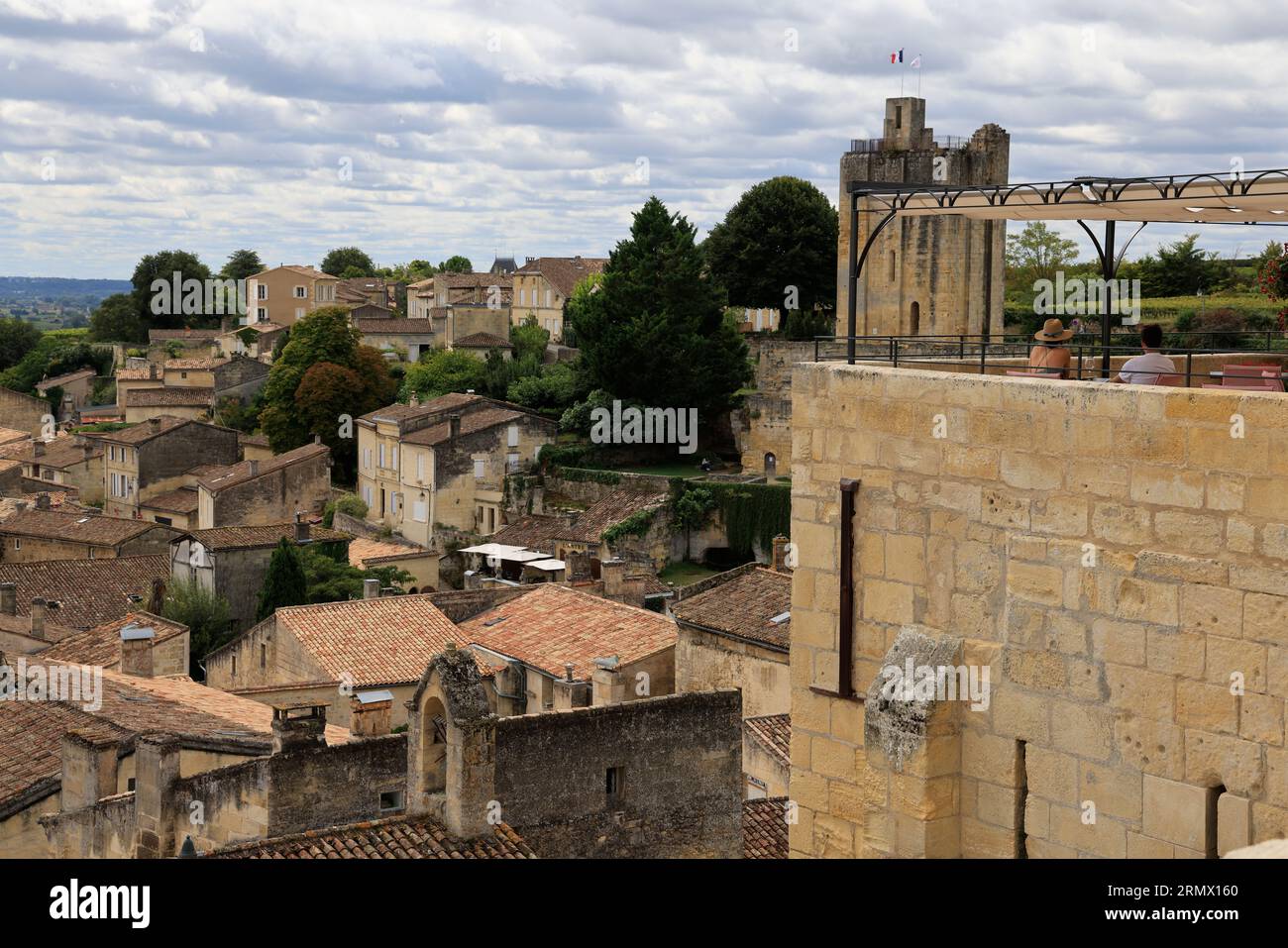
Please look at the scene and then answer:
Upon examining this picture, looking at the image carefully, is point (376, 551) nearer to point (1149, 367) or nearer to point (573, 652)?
point (573, 652)

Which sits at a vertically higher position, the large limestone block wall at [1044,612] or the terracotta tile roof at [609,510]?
the large limestone block wall at [1044,612]

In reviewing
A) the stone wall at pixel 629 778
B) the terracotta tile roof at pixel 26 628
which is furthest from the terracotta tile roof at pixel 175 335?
the stone wall at pixel 629 778

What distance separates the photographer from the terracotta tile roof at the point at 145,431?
68.6 metres

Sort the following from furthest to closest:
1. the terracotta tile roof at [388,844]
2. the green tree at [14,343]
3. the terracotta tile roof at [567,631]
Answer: the green tree at [14,343] < the terracotta tile roof at [567,631] < the terracotta tile roof at [388,844]

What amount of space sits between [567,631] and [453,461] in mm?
24510

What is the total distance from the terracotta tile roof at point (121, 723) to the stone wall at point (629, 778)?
17.5 ft

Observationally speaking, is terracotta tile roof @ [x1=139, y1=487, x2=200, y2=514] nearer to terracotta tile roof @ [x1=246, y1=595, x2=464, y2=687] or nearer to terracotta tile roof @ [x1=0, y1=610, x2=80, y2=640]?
terracotta tile roof @ [x1=0, y1=610, x2=80, y2=640]

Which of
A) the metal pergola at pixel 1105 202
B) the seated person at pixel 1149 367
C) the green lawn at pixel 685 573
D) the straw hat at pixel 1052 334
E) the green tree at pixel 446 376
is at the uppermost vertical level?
the metal pergola at pixel 1105 202

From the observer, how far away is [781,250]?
6950 centimetres

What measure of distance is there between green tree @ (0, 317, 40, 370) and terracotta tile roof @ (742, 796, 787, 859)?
96.9 m

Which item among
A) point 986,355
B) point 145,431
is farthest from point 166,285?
point 986,355

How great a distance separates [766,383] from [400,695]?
33188 millimetres

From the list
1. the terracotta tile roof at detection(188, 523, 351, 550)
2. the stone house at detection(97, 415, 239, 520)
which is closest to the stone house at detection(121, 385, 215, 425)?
the stone house at detection(97, 415, 239, 520)

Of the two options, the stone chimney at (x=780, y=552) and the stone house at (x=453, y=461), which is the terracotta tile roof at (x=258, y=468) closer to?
the stone house at (x=453, y=461)
